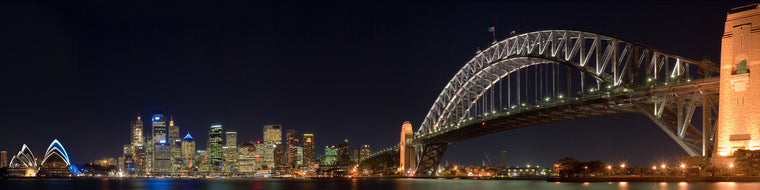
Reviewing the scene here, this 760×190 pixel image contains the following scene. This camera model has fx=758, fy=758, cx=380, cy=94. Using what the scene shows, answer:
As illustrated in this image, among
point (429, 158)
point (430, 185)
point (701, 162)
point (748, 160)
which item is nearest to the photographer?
point (748, 160)

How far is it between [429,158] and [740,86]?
223 feet

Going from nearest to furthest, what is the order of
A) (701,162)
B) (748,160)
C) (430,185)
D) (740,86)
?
(748,160)
(740,86)
(701,162)
(430,185)

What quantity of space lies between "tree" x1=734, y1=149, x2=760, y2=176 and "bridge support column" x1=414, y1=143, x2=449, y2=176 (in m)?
64.7

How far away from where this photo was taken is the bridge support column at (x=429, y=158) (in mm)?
107750

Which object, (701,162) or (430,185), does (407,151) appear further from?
(701,162)

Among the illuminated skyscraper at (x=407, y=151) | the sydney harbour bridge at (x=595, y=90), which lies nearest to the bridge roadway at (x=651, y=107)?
the sydney harbour bridge at (x=595, y=90)

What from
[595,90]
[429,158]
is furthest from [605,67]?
[429,158]

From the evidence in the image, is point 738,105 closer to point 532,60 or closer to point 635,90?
point 635,90

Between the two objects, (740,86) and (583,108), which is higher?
(740,86)

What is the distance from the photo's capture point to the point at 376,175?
506ft

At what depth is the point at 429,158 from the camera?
109125 mm

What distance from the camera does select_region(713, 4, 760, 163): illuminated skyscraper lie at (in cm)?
4262

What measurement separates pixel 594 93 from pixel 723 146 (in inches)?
610

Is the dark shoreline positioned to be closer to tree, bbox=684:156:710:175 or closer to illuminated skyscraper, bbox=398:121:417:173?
tree, bbox=684:156:710:175
